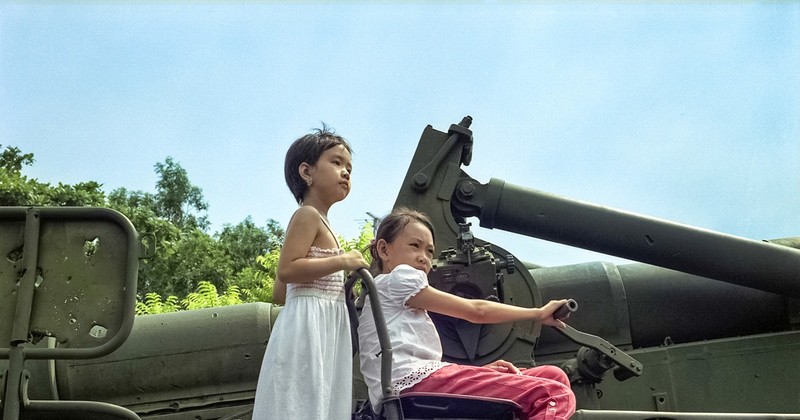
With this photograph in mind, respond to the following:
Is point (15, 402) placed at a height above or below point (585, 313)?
below

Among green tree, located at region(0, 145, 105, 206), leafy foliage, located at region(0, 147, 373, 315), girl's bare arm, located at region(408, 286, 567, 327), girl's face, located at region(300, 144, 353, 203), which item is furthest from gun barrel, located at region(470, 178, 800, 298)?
green tree, located at region(0, 145, 105, 206)

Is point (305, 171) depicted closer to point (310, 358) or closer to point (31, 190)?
point (310, 358)

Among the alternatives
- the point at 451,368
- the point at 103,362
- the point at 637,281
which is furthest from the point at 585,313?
the point at 103,362

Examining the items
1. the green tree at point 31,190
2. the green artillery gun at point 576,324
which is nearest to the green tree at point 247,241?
the green tree at point 31,190

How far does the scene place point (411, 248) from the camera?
12.7 ft

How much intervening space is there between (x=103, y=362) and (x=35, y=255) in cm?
221

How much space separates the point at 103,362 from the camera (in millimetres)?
5609

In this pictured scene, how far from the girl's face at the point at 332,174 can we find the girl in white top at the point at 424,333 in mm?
248

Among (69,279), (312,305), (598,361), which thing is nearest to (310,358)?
(312,305)

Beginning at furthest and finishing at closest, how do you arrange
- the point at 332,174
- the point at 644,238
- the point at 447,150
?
the point at 447,150 < the point at 644,238 < the point at 332,174

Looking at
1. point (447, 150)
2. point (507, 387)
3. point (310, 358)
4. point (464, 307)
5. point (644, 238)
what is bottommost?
point (507, 387)

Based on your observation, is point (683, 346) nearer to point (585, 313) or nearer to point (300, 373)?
point (585, 313)

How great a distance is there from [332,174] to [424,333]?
2.54 ft

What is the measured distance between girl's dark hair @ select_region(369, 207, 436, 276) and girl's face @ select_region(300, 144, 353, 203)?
0.22m
